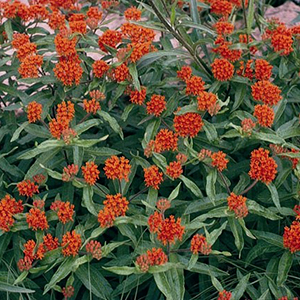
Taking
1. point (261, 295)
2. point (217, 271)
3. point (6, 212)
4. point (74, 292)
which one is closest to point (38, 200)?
point (6, 212)

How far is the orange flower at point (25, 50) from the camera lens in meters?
2.67

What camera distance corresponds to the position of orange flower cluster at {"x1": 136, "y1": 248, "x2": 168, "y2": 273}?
2153 millimetres

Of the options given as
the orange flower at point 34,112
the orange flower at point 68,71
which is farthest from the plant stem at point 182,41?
the orange flower at point 34,112

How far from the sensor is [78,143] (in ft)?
7.75

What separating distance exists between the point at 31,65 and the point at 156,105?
575 mm

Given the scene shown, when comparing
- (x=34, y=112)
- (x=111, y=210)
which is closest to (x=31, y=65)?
(x=34, y=112)

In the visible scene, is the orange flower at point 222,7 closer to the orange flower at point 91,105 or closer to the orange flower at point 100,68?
the orange flower at point 100,68

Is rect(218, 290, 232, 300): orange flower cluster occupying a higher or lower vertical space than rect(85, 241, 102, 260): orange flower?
lower

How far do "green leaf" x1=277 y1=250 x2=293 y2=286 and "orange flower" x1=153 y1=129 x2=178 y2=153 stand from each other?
24.9 inches

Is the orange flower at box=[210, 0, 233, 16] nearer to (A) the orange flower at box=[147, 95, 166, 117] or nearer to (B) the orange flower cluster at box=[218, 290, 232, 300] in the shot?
(A) the orange flower at box=[147, 95, 166, 117]

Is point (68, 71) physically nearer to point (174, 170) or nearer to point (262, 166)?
point (174, 170)

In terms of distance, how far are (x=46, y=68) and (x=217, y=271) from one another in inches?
47.6

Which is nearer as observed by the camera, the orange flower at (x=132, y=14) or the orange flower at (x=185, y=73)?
the orange flower at (x=185, y=73)

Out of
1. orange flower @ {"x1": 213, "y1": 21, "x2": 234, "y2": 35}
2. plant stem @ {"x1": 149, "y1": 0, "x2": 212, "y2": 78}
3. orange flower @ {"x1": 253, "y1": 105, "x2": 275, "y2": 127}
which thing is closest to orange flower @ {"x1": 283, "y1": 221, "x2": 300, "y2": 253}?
orange flower @ {"x1": 253, "y1": 105, "x2": 275, "y2": 127}
